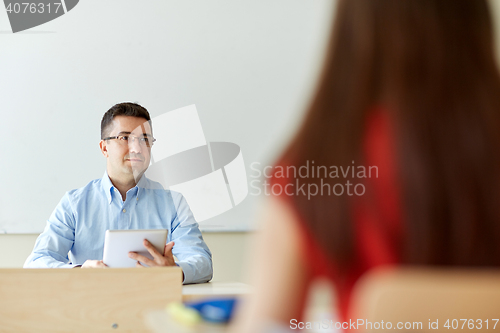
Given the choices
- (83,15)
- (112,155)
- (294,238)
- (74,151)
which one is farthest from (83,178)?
(294,238)

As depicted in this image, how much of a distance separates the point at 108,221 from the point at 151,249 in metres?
0.75

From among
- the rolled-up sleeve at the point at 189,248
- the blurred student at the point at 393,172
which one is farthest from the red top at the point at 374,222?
the rolled-up sleeve at the point at 189,248

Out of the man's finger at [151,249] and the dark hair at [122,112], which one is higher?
the dark hair at [122,112]

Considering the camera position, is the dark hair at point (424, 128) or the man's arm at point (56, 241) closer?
the dark hair at point (424, 128)

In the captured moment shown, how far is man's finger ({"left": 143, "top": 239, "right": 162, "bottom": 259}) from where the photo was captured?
1.73 metres

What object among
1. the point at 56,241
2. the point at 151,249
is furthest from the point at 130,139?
the point at 151,249

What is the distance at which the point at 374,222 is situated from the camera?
0.46m

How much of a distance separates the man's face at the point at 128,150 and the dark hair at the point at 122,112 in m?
0.02

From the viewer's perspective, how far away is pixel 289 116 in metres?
2.92

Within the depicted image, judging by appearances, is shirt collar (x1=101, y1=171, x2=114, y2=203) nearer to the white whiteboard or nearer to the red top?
the white whiteboard

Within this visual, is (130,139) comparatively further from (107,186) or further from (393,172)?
(393,172)

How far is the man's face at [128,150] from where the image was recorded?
98.5 inches

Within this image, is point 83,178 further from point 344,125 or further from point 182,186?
point 344,125

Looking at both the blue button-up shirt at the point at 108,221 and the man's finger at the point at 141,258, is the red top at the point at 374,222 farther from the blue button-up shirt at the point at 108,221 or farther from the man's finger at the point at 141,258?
the blue button-up shirt at the point at 108,221
